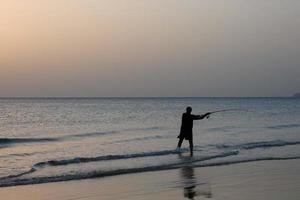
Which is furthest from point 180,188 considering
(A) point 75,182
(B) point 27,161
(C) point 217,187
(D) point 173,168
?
(B) point 27,161

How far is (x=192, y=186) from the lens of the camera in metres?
11.7

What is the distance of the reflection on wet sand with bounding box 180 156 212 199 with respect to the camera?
419 inches

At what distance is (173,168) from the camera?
602 inches

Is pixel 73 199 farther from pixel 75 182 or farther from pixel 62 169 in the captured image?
pixel 62 169

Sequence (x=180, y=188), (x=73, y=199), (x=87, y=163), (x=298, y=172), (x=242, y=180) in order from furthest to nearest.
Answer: (x=87, y=163)
(x=298, y=172)
(x=242, y=180)
(x=180, y=188)
(x=73, y=199)

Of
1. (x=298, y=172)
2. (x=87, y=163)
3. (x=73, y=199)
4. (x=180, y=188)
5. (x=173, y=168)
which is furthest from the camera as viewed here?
(x=87, y=163)

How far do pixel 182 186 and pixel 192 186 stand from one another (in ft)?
0.74

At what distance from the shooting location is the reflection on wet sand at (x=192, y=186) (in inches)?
419

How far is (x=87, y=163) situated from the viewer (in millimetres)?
16938

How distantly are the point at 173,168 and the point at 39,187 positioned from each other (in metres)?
4.54

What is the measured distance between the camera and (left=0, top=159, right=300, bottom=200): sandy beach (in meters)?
10.6

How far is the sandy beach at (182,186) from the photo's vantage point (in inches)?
419

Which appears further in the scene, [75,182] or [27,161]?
[27,161]

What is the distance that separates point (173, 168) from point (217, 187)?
3.83 metres
